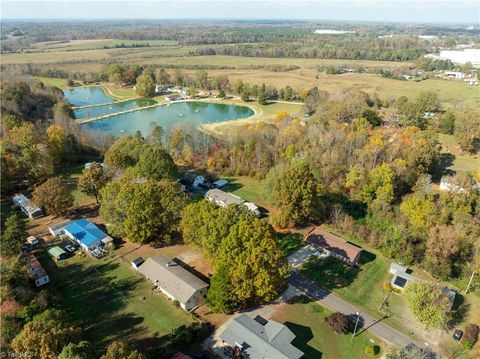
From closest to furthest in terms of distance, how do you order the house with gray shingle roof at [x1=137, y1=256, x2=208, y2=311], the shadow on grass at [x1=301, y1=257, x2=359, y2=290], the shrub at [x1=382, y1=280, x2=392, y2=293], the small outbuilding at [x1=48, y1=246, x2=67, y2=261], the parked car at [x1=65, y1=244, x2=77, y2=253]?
the house with gray shingle roof at [x1=137, y1=256, x2=208, y2=311] → the shrub at [x1=382, y1=280, x2=392, y2=293] → the shadow on grass at [x1=301, y1=257, x2=359, y2=290] → the small outbuilding at [x1=48, y1=246, x2=67, y2=261] → the parked car at [x1=65, y1=244, x2=77, y2=253]

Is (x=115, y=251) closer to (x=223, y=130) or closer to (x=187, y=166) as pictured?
(x=187, y=166)

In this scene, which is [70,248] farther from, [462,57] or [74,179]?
[462,57]

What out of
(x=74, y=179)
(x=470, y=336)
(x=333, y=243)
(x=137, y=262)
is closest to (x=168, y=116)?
(x=74, y=179)

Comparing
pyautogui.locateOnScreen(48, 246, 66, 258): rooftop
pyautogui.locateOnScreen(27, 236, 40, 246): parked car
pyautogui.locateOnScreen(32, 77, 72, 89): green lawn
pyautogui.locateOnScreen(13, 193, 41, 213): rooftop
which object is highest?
pyautogui.locateOnScreen(32, 77, 72, 89): green lawn

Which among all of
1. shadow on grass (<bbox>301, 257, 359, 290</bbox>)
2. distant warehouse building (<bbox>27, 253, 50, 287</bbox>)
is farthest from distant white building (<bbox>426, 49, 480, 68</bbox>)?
distant warehouse building (<bbox>27, 253, 50, 287</bbox>)

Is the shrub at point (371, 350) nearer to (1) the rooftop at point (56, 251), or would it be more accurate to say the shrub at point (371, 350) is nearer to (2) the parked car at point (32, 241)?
(1) the rooftop at point (56, 251)

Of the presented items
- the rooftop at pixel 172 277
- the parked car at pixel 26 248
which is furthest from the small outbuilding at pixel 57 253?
the rooftop at pixel 172 277

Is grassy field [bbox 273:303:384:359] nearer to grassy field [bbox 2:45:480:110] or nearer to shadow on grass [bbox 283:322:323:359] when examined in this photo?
shadow on grass [bbox 283:322:323:359]
